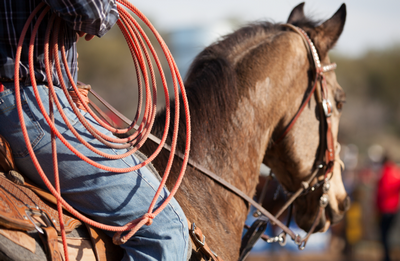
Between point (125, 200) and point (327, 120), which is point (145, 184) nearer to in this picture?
point (125, 200)

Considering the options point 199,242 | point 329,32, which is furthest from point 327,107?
point 199,242

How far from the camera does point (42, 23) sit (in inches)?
66.9

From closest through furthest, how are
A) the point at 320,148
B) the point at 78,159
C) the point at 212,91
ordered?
the point at 78,159, the point at 212,91, the point at 320,148

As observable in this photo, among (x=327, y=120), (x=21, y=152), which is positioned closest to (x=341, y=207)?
(x=327, y=120)

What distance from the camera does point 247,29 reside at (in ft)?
9.16

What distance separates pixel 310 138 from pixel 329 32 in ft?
2.77

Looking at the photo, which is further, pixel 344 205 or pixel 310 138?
pixel 344 205

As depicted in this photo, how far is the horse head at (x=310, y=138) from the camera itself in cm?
272

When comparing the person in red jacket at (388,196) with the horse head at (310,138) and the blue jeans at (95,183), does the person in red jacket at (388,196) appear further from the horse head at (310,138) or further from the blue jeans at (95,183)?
the blue jeans at (95,183)

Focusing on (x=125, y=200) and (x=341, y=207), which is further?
(x=341, y=207)

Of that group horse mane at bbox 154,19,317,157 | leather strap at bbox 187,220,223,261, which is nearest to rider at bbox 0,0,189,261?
leather strap at bbox 187,220,223,261

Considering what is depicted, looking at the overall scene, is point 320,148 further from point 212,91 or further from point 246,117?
point 212,91

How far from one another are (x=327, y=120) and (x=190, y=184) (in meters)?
1.20

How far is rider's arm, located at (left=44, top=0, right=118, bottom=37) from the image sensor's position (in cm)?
155
